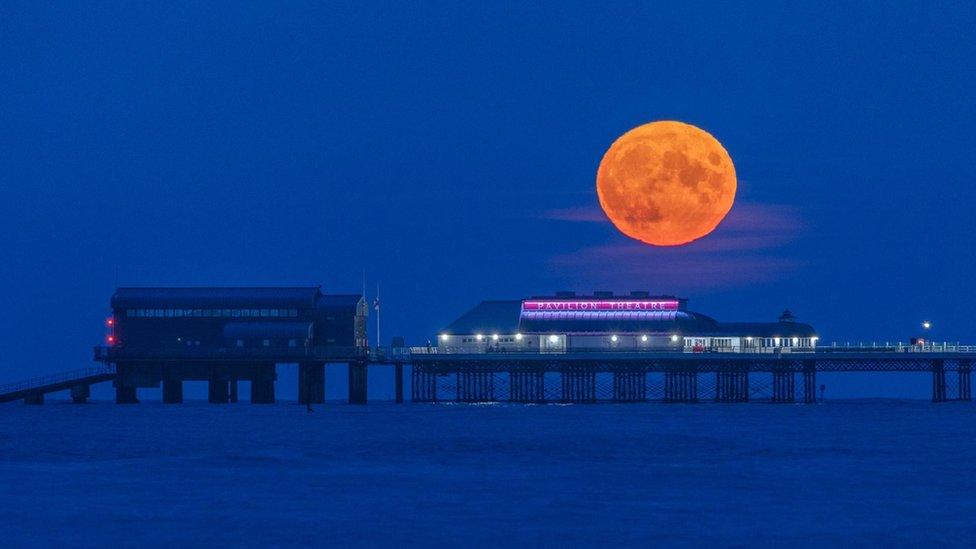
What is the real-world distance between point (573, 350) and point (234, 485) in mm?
69608

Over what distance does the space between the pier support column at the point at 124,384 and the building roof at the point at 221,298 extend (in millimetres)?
4534

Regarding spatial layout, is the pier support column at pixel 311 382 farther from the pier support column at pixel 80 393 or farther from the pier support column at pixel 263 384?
the pier support column at pixel 80 393

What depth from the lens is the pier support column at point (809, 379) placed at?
121 metres

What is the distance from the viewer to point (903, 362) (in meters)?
120

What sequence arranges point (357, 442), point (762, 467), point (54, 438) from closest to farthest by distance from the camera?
point (762, 467), point (357, 442), point (54, 438)

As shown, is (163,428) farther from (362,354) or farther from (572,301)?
(572,301)

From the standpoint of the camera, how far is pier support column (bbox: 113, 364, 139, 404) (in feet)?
399

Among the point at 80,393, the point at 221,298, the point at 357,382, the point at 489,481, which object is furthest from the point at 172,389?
the point at 489,481

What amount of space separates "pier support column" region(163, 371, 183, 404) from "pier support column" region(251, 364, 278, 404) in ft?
17.8

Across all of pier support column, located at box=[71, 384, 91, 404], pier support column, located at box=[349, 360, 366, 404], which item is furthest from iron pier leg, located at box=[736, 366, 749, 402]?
pier support column, located at box=[71, 384, 91, 404]

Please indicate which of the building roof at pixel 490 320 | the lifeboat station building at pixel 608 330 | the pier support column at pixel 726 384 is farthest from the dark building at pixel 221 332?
the pier support column at pixel 726 384

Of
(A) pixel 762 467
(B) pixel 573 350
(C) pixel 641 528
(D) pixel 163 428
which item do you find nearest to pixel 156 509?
(C) pixel 641 528

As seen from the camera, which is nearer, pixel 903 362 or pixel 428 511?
pixel 428 511

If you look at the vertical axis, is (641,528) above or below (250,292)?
below
